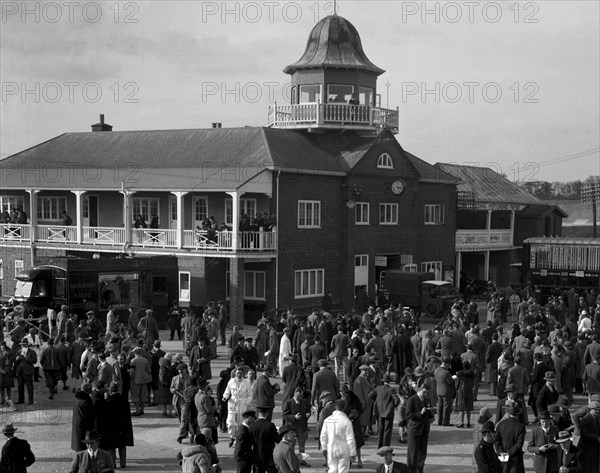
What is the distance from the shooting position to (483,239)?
47.6 metres

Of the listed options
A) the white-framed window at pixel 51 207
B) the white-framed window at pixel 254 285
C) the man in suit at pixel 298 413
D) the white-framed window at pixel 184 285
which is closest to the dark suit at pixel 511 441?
the man in suit at pixel 298 413

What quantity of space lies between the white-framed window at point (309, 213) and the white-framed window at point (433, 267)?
Answer: 860 centimetres

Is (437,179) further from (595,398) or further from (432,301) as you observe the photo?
(595,398)

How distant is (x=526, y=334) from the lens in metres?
21.2

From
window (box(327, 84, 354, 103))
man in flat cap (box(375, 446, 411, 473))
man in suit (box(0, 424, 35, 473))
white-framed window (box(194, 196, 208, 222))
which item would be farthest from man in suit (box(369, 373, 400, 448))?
window (box(327, 84, 354, 103))

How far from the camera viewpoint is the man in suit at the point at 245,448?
11.9m

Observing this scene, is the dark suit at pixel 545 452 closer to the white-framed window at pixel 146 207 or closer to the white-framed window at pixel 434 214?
the white-framed window at pixel 146 207

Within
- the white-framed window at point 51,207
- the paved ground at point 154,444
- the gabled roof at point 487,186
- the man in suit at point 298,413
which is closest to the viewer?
the man in suit at point 298,413

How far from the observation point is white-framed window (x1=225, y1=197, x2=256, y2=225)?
35.5 metres

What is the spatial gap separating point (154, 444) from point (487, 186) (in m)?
42.2

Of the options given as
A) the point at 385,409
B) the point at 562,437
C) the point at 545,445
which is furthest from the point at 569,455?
the point at 385,409

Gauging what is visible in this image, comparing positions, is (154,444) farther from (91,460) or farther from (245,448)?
(91,460)

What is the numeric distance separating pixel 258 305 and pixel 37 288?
9.00m

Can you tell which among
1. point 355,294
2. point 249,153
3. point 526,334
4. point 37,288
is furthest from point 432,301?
point 37,288
